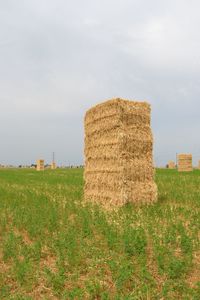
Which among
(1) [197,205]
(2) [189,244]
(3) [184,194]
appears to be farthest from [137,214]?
(3) [184,194]

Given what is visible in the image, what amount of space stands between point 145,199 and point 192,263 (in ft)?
21.1

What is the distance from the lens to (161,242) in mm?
8695

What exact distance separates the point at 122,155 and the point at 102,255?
235 inches

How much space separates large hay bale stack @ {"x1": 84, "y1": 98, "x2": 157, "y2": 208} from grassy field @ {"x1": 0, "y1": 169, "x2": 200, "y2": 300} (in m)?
1.76

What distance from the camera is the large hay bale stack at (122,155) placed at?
45.7 ft

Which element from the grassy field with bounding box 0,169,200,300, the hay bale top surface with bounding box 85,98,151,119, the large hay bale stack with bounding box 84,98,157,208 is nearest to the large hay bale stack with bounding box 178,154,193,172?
the large hay bale stack with bounding box 84,98,157,208

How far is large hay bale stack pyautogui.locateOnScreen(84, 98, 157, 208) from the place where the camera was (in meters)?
13.9

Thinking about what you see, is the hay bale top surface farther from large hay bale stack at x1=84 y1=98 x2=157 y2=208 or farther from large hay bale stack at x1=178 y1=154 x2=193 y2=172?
large hay bale stack at x1=178 y1=154 x2=193 y2=172

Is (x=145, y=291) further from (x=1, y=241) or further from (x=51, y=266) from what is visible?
(x=1, y=241)

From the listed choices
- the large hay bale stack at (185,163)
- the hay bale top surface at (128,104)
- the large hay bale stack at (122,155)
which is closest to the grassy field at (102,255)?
the large hay bale stack at (122,155)

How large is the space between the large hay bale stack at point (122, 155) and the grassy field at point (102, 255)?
176 centimetres

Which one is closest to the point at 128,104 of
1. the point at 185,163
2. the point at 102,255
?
the point at 102,255

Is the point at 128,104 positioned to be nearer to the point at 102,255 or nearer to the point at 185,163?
the point at 102,255

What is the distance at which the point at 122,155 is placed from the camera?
1400 cm
